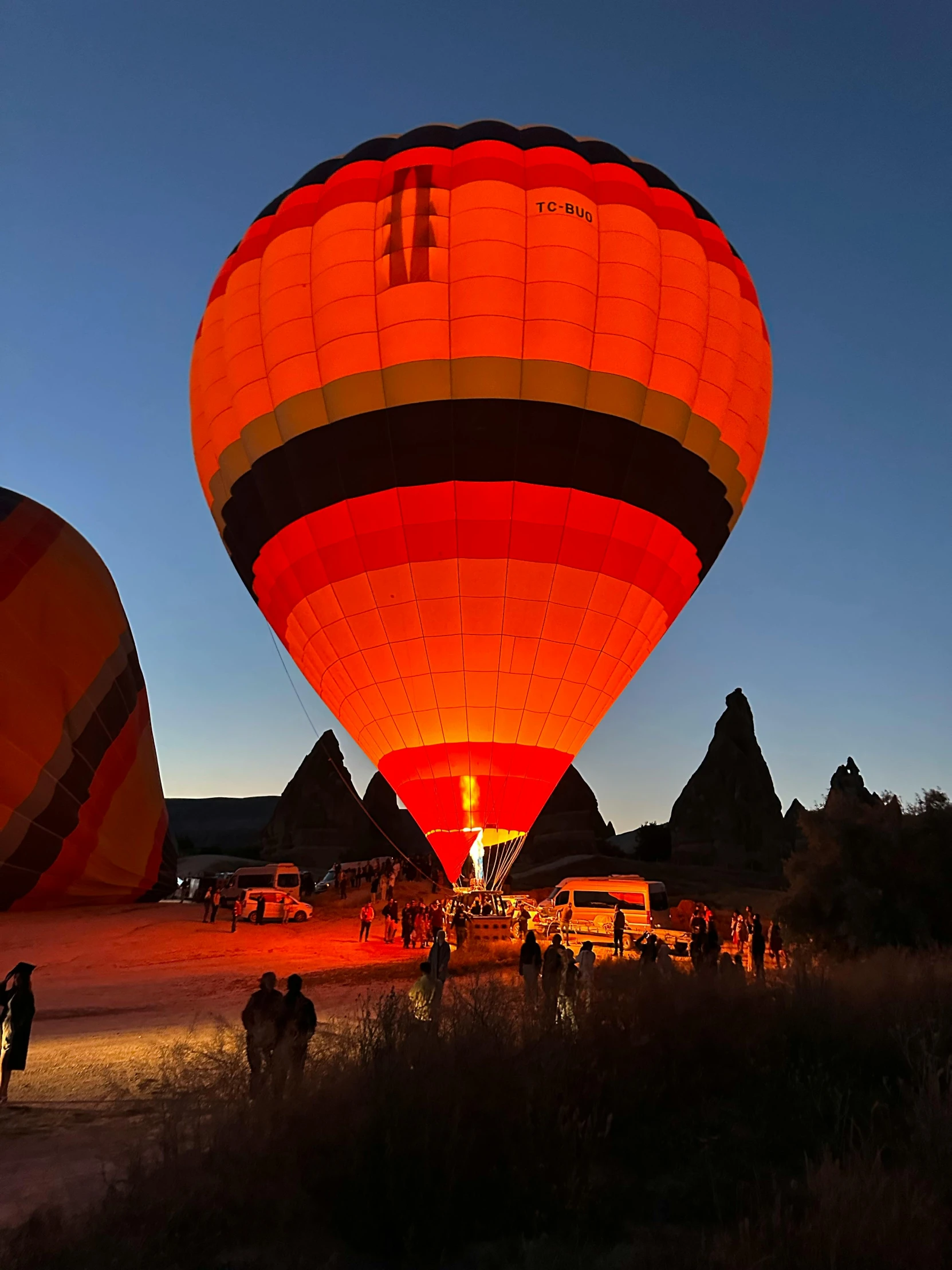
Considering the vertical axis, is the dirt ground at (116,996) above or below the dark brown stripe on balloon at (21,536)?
below

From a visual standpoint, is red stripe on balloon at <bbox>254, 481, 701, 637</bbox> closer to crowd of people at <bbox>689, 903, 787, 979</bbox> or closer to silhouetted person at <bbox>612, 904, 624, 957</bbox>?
silhouetted person at <bbox>612, 904, 624, 957</bbox>

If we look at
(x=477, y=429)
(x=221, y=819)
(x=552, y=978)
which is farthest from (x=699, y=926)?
(x=221, y=819)

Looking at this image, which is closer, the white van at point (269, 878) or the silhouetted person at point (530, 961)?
the silhouetted person at point (530, 961)

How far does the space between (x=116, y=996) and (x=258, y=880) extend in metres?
15.6

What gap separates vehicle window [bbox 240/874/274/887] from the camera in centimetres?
2736

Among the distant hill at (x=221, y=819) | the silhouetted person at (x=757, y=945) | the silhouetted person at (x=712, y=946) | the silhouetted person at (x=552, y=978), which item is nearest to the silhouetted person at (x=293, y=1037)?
the silhouetted person at (x=552, y=978)

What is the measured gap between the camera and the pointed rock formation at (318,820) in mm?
54125

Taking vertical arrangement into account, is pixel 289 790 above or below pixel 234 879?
above

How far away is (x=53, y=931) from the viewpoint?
18109 millimetres

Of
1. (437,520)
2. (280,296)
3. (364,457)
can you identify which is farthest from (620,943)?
(280,296)

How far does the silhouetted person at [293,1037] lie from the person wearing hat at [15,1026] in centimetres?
227

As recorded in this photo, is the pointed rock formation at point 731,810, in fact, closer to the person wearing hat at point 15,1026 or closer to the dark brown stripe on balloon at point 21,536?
the dark brown stripe on balloon at point 21,536

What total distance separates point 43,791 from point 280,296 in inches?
426

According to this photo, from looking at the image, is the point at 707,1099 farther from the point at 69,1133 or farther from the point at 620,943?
the point at 620,943
